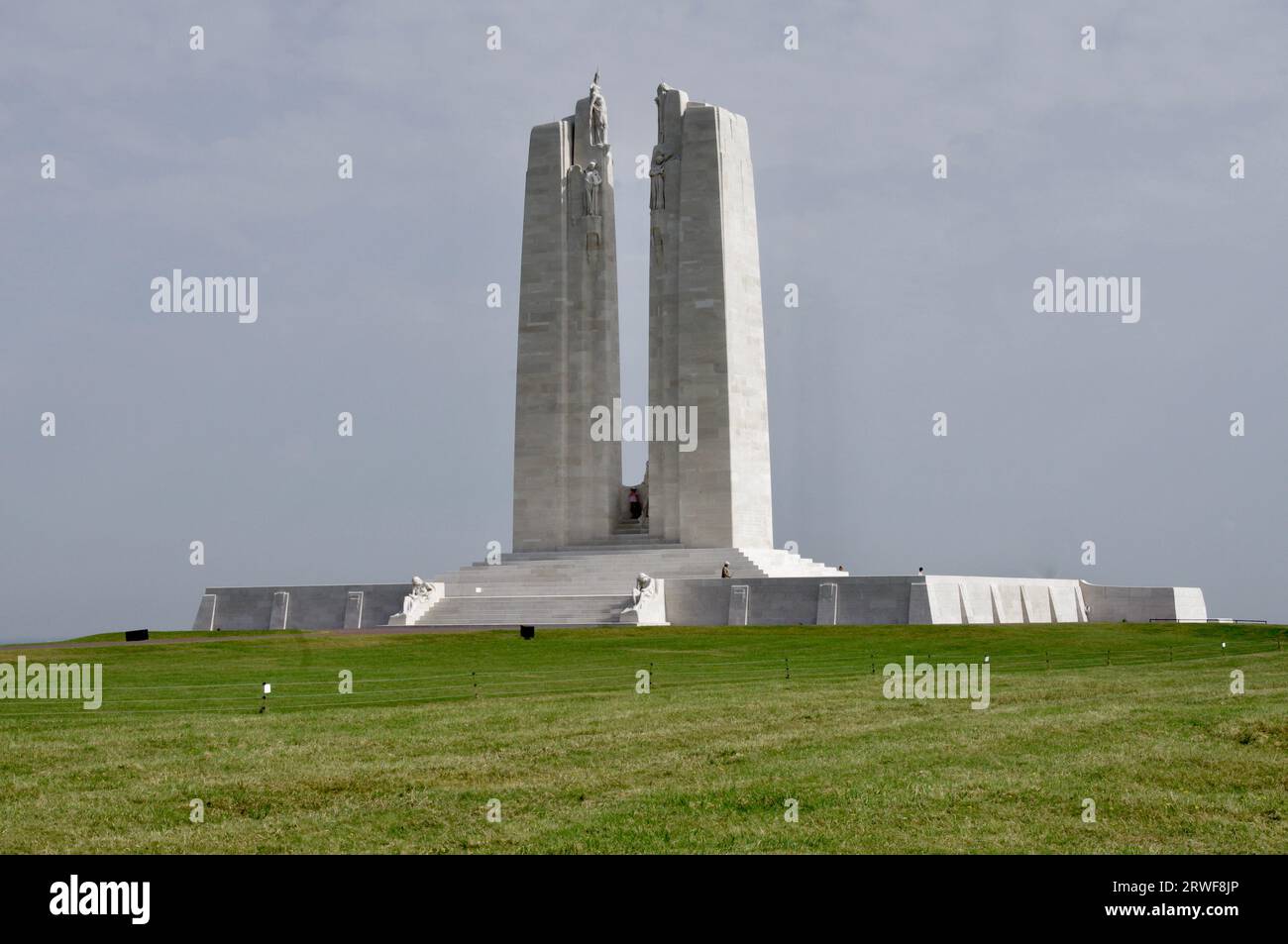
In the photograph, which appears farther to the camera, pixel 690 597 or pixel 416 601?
pixel 416 601

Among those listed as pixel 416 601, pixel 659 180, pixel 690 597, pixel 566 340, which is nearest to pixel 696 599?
pixel 690 597

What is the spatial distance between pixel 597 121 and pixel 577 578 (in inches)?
709

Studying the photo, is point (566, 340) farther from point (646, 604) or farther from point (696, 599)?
point (646, 604)

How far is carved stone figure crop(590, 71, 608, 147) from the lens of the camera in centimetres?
5350

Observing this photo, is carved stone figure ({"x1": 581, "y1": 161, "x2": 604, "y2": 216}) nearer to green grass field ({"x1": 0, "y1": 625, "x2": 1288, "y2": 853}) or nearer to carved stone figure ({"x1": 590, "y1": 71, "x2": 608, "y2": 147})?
carved stone figure ({"x1": 590, "y1": 71, "x2": 608, "y2": 147})

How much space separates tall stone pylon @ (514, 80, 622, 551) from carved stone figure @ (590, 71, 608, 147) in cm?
4

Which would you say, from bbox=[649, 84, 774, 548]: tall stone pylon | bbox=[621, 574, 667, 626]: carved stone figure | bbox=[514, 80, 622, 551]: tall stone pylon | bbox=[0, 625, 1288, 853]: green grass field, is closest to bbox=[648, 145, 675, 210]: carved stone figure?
bbox=[649, 84, 774, 548]: tall stone pylon

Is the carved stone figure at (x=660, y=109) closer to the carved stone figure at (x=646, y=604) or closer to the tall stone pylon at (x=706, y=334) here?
the tall stone pylon at (x=706, y=334)

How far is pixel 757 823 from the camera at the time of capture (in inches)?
441

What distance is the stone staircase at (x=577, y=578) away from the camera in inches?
1705

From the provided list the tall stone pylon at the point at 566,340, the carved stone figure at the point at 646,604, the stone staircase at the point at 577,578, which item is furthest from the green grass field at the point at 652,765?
the tall stone pylon at the point at 566,340

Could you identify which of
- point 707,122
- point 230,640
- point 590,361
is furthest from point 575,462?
point 230,640

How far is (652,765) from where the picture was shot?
1380 centimetres
